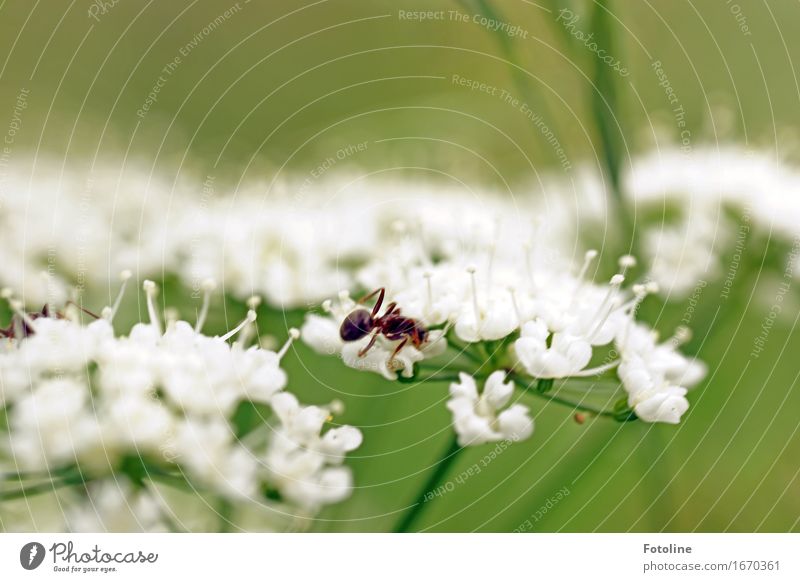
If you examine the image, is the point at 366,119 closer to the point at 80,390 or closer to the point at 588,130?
the point at 588,130

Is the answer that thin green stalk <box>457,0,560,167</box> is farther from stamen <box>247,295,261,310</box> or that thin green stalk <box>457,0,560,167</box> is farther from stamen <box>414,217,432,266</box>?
stamen <box>247,295,261,310</box>

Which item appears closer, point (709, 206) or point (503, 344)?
point (503, 344)

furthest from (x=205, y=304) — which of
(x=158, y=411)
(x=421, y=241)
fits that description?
(x=421, y=241)

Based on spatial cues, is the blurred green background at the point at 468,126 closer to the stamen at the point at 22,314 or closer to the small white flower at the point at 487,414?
the stamen at the point at 22,314

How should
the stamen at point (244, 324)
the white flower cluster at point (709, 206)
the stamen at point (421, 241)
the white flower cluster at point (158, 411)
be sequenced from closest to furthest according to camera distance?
1. the white flower cluster at point (158, 411)
2. the stamen at point (244, 324)
3. the stamen at point (421, 241)
4. the white flower cluster at point (709, 206)
